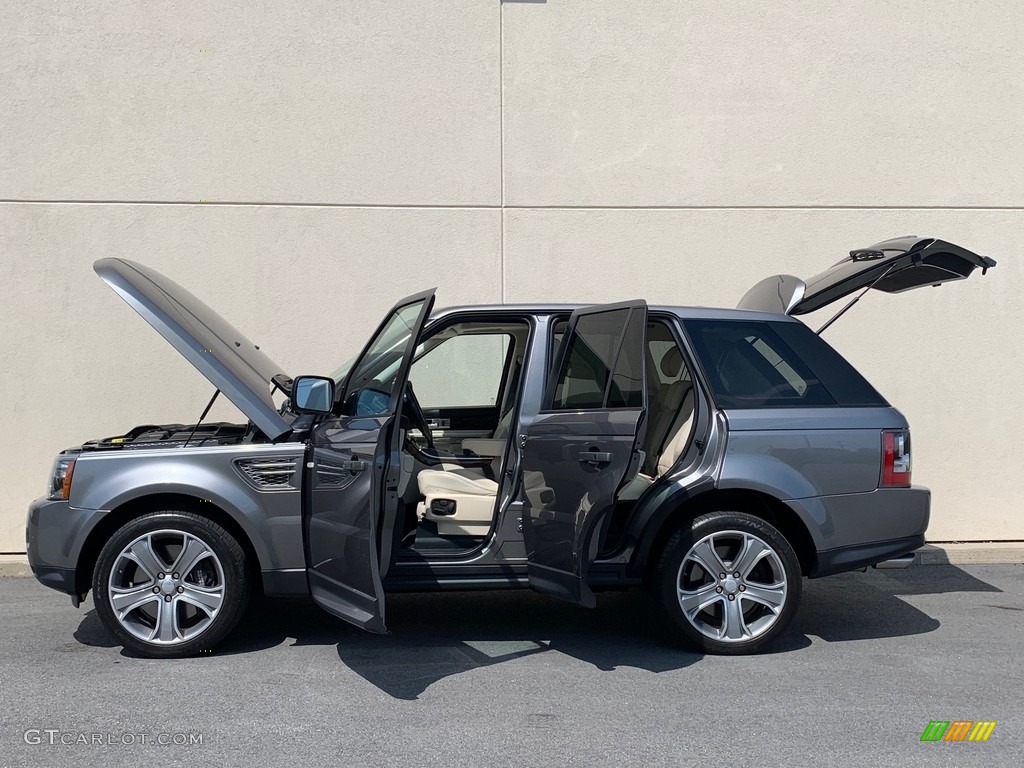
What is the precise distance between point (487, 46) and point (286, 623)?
15.8ft

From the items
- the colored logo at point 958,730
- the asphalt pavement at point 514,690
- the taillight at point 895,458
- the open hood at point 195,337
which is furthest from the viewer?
the taillight at point 895,458

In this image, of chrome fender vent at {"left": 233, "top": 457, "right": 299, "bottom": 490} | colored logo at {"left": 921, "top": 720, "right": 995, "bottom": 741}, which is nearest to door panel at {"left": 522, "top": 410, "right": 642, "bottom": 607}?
chrome fender vent at {"left": 233, "top": 457, "right": 299, "bottom": 490}

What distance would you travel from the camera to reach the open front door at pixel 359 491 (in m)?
4.75

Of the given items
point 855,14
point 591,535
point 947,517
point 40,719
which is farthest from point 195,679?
point 855,14

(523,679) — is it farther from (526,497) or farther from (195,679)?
(195,679)

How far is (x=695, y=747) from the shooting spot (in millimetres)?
4121

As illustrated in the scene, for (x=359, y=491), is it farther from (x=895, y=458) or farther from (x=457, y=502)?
(x=895, y=458)

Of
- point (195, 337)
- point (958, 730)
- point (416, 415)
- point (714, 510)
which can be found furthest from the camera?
point (416, 415)

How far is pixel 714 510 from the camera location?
5430 millimetres

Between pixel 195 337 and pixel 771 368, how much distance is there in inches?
119

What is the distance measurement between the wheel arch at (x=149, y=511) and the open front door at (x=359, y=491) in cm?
33

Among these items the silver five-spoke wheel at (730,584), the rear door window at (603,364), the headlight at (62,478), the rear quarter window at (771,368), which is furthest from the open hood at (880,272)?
the headlight at (62,478)

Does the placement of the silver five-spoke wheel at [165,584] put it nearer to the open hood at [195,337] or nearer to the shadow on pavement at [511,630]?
the shadow on pavement at [511,630]

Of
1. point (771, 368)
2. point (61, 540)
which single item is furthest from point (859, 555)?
point (61, 540)
